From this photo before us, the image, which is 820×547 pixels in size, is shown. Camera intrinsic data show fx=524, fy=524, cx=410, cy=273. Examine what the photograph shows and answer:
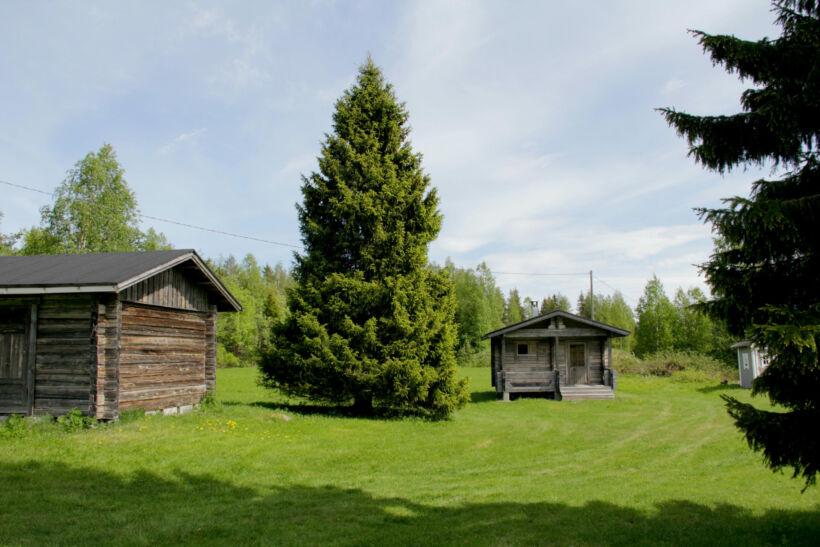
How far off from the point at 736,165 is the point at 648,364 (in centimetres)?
3778

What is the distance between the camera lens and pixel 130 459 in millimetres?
9789

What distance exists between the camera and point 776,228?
212 inches

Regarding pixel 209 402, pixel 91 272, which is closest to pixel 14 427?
pixel 91 272

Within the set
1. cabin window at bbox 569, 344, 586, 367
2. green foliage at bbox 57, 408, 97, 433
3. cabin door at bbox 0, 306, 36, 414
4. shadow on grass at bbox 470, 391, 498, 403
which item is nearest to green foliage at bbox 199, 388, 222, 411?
green foliage at bbox 57, 408, 97, 433

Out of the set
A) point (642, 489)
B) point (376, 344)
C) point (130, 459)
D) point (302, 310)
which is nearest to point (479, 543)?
point (642, 489)

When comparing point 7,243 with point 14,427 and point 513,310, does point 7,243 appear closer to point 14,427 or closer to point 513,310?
point 14,427

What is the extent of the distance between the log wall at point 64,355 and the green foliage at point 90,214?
25.9m

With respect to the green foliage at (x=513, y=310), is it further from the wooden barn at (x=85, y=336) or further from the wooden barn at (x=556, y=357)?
the wooden barn at (x=85, y=336)

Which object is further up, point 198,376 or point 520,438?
point 198,376

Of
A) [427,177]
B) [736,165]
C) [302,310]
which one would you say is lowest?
[302,310]

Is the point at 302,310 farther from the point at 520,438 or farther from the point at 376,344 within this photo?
the point at 520,438

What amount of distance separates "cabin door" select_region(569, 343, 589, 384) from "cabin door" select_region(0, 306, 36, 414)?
2308cm

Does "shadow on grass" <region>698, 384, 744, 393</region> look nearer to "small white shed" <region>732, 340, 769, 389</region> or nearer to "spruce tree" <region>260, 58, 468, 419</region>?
"small white shed" <region>732, 340, 769, 389</region>

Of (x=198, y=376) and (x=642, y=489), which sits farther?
(x=198, y=376)
